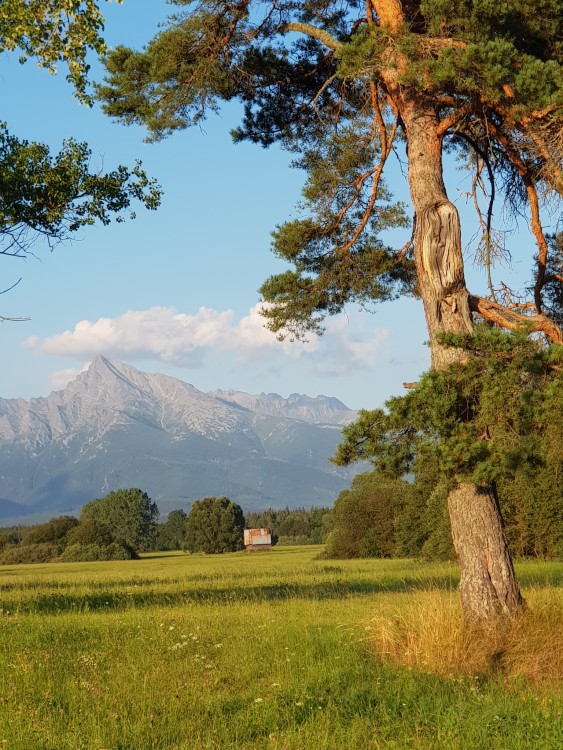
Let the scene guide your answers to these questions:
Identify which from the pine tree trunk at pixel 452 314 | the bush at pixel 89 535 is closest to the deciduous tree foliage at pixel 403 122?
the pine tree trunk at pixel 452 314

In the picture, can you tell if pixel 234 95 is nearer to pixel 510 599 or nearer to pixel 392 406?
pixel 392 406

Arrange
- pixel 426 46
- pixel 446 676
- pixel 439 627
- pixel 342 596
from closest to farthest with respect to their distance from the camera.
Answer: pixel 446 676 → pixel 439 627 → pixel 426 46 → pixel 342 596

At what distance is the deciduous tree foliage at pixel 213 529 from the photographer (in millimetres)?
103562

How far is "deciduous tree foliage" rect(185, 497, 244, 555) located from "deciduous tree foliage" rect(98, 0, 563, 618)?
91.6m

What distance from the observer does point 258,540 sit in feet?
363

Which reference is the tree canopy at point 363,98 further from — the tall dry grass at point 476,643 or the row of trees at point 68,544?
the row of trees at point 68,544

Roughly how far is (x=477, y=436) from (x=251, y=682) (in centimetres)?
404

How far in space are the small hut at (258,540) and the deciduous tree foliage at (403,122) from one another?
97.2m

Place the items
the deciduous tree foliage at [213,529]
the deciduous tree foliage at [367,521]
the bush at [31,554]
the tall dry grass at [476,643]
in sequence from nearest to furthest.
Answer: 1. the tall dry grass at [476,643]
2. the deciduous tree foliage at [367,521]
3. the bush at [31,554]
4. the deciduous tree foliage at [213,529]

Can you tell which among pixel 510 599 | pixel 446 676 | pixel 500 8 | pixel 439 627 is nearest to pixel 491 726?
pixel 446 676

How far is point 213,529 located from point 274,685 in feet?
322

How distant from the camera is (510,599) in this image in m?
9.82

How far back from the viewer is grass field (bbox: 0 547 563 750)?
21.0 ft

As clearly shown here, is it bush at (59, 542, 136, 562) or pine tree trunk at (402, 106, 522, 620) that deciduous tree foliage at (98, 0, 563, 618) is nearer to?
pine tree trunk at (402, 106, 522, 620)
